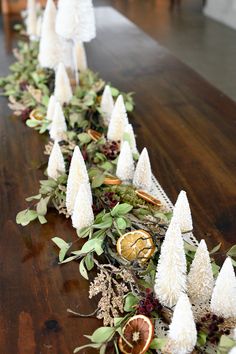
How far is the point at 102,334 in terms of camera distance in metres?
0.70

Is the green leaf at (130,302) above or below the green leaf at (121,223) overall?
below

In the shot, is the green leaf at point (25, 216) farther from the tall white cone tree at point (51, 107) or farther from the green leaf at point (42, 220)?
the tall white cone tree at point (51, 107)

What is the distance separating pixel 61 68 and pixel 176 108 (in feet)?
1.27

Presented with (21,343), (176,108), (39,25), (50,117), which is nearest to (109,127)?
(50,117)

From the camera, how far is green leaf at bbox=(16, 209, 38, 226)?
0.99 meters

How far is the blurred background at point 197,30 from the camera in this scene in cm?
340

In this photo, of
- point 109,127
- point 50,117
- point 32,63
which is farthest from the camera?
point 32,63

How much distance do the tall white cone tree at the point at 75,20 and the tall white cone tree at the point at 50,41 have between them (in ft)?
0.32

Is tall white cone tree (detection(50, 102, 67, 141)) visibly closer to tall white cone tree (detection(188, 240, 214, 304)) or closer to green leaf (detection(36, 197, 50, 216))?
green leaf (detection(36, 197, 50, 216))

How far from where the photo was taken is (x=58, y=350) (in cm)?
71

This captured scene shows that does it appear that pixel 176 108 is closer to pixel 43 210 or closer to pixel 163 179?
pixel 163 179

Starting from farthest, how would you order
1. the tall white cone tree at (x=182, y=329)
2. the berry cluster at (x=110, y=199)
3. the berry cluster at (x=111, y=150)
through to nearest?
the berry cluster at (x=111, y=150) → the berry cluster at (x=110, y=199) → the tall white cone tree at (x=182, y=329)

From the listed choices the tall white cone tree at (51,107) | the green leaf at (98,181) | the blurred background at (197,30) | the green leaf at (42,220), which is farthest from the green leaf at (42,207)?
the blurred background at (197,30)

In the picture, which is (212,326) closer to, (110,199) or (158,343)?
(158,343)
